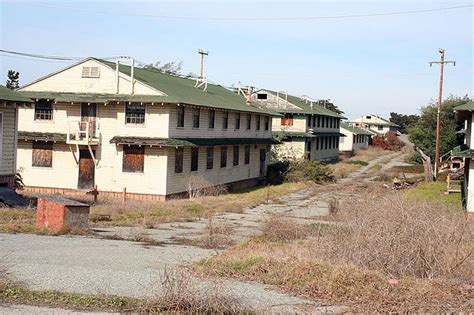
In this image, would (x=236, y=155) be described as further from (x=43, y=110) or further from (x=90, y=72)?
(x=43, y=110)

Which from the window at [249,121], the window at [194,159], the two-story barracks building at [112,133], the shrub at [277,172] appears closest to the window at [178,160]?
the two-story barracks building at [112,133]

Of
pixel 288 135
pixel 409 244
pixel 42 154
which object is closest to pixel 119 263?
pixel 409 244

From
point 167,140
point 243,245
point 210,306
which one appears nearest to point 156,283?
point 210,306

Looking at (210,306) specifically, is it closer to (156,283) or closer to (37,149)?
(156,283)

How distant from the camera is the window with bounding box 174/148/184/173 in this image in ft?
102

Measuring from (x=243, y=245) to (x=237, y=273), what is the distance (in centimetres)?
368

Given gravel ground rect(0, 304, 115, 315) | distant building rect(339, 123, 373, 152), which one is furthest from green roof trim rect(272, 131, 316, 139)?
gravel ground rect(0, 304, 115, 315)

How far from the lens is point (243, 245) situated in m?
16.2

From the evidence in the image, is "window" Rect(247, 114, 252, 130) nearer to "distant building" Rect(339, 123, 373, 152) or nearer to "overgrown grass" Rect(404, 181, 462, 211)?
"overgrown grass" Rect(404, 181, 462, 211)

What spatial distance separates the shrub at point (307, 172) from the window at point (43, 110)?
19672 mm

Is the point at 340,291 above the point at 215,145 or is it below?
below

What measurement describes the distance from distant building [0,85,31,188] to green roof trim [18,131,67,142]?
5.68m

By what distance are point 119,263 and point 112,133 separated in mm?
18479

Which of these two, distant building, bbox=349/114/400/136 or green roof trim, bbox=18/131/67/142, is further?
distant building, bbox=349/114/400/136
